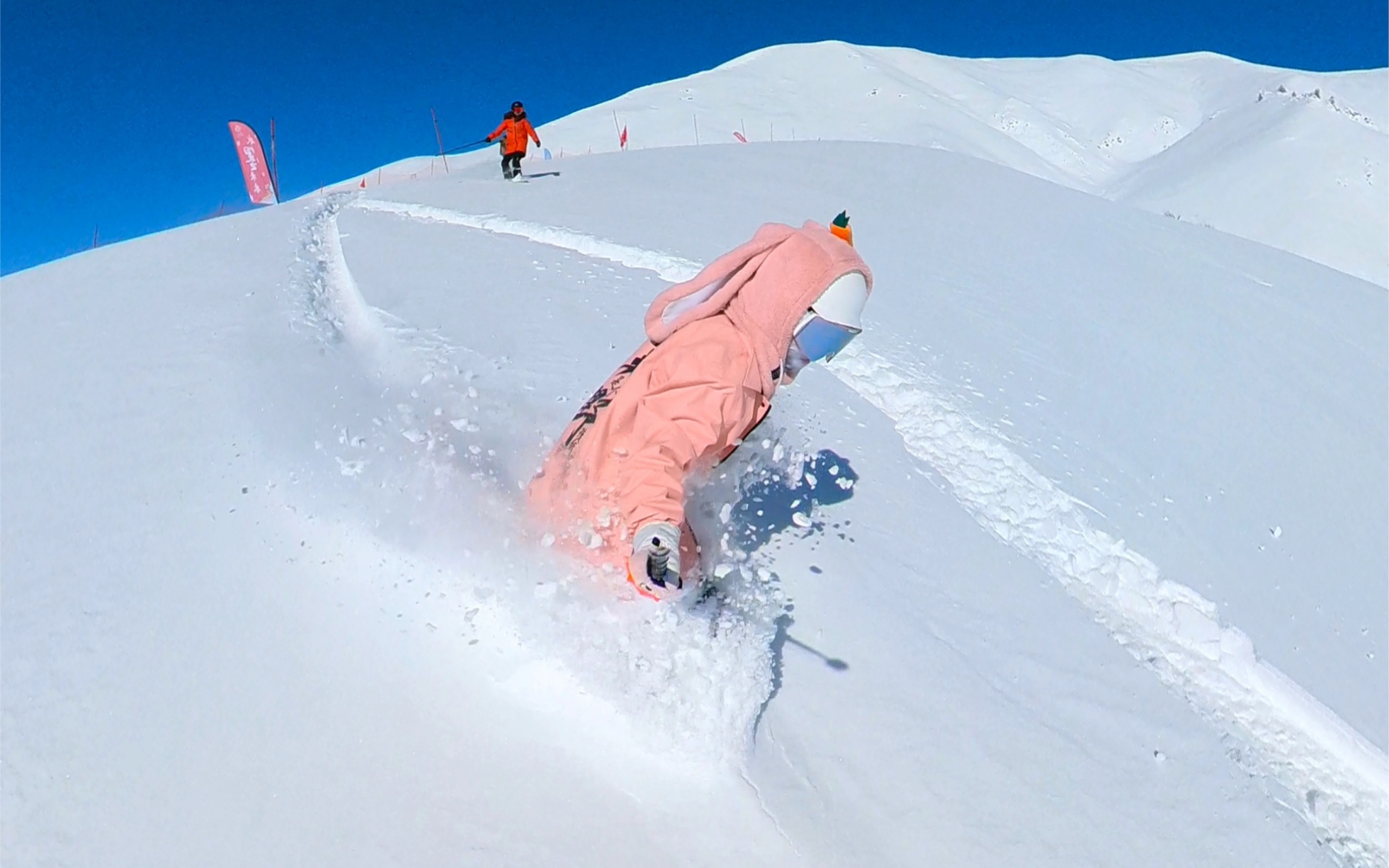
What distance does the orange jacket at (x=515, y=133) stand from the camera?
31.7 ft

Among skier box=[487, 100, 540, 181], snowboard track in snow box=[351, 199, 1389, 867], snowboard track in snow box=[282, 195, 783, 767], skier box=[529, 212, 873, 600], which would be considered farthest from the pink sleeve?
skier box=[487, 100, 540, 181]

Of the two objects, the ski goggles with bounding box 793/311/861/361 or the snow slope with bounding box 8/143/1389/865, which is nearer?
the snow slope with bounding box 8/143/1389/865

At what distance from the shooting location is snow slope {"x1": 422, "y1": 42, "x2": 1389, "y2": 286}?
1407 centimetres

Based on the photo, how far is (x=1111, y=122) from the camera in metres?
25.1

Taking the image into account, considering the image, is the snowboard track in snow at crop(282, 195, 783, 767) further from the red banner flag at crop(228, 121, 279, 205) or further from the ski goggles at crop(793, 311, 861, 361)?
the red banner flag at crop(228, 121, 279, 205)

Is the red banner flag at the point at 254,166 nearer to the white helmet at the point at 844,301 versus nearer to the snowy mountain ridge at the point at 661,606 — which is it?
the snowy mountain ridge at the point at 661,606

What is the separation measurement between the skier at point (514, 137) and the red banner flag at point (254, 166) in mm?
5813

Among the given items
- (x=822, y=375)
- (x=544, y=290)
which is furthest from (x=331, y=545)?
(x=544, y=290)

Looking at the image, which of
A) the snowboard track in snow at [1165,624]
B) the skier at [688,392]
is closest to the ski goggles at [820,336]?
the skier at [688,392]

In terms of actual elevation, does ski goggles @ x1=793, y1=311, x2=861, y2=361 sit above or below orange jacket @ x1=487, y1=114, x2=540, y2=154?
below

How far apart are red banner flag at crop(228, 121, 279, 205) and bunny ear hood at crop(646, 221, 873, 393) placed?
13940 mm

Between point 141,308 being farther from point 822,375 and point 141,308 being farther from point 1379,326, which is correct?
point 1379,326

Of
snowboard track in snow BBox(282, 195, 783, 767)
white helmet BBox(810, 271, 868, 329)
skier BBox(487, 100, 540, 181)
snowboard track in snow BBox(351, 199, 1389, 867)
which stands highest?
skier BBox(487, 100, 540, 181)

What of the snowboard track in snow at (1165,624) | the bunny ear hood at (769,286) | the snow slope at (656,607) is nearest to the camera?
the snow slope at (656,607)
